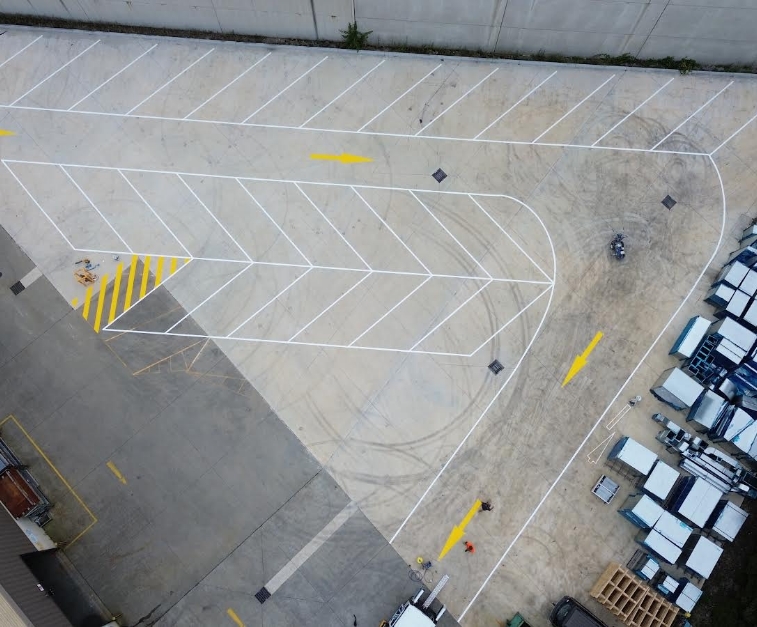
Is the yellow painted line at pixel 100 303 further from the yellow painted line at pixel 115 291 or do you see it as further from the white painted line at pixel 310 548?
the white painted line at pixel 310 548

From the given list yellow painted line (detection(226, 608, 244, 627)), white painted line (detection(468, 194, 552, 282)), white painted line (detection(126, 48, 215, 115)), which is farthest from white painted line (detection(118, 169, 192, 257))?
yellow painted line (detection(226, 608, 244, 627))

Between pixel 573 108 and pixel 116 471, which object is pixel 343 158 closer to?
pixel 573 108

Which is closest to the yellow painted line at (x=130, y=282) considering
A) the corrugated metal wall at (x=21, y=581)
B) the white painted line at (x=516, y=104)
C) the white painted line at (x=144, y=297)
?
the white painted line at (x=144, y=297)

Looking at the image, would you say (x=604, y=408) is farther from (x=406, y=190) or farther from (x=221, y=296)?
(x=221, y=296)

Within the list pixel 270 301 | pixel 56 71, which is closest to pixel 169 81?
pixel 56 71

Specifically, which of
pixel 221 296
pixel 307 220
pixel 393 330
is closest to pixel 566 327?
pixel 393 330

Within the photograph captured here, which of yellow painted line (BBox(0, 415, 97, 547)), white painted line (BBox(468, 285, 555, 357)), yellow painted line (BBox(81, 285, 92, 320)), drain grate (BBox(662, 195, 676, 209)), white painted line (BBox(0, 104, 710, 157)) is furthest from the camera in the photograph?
white painted line (BBox(0, 104, 710, 157))

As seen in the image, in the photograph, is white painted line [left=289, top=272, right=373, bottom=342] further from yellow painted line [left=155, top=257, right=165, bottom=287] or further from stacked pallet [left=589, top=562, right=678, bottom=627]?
stacked pallet [left=589, top=562, right=678, bottom=627]
